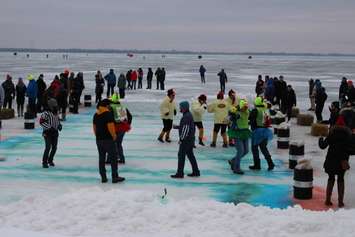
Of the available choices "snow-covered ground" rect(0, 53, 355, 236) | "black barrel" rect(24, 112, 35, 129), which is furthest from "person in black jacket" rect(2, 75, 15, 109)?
"snow-covered ground" rect(0, 53, 355, 236)

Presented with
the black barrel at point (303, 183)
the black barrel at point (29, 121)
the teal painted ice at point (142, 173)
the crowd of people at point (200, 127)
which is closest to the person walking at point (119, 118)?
the crowd of people at point (200, 127)

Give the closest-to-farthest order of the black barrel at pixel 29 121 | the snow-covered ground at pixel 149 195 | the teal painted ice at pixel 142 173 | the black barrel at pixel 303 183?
the snow-covered ground at pixel 149 195 → the black barrel at pixel 303 183 → the teal painted ice at pixel 142 173 → the black barrel at pixel 29 121

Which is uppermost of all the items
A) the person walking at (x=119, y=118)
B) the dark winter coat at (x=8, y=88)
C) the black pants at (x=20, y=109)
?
the dark winter coat at (x=8, y=88)

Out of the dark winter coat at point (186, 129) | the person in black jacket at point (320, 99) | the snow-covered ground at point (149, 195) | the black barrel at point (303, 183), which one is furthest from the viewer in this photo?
the person in black jacket at point (320, 99)

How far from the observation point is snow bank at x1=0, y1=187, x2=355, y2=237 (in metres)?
7.28

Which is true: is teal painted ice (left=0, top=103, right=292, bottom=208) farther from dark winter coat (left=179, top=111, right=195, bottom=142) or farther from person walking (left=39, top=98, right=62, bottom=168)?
dark winter coat (left=179, top=111, right=195, bottom=142)

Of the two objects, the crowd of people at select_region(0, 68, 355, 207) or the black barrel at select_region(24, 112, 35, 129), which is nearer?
the crowd of people at select_region(0, 68, 355, 207)

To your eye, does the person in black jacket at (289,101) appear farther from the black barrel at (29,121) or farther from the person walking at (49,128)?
the person walking at (49,128)

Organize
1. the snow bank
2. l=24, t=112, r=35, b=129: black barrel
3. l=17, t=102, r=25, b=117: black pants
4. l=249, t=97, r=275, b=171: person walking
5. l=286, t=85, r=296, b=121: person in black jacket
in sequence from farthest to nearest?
l=17, t=102, r=25, b=117: black pants, l=286, t=85, r=296, b=121: person in black jacket, l=24, t=112, r=35, b=129: black barrel, l=249, t=97, r=275, b=171: person walking, the snow bank

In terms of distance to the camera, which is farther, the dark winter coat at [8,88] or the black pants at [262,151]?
the dark winter coat at [8,88]

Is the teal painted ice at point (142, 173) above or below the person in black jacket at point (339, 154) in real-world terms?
below

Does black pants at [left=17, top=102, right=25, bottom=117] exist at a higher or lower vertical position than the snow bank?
higher

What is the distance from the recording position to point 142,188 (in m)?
10.5

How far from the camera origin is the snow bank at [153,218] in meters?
7.28
